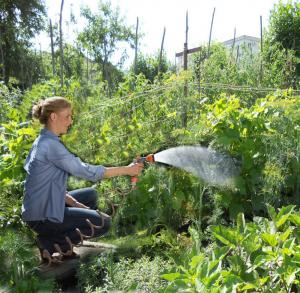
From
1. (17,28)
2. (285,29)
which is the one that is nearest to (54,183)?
(285,29)

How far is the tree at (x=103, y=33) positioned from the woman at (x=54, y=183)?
10.3 metres

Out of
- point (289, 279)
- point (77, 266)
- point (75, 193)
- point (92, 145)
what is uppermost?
point (92, 145)

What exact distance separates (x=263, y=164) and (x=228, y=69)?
4.21 m

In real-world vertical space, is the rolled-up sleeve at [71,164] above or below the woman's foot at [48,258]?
above

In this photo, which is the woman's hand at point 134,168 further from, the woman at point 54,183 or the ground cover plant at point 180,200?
the ground cover plant at point 180,200

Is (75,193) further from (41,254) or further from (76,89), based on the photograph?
(76,89)

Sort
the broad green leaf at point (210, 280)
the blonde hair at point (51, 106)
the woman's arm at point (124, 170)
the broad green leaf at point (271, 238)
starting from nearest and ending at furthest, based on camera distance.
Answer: the broad green leaf at point (210, 280) → the broad green leaf at point (271, 238) → the woman's arm at point (124, 170) → the blonde hair at point (51, 106)

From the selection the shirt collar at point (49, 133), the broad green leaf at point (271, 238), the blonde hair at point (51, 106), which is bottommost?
the broad green leaf at point (271, 238)

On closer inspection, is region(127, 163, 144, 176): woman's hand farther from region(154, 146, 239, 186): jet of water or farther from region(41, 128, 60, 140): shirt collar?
region(41, 128, 60, 140): shirt collar

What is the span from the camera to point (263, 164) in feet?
10.3

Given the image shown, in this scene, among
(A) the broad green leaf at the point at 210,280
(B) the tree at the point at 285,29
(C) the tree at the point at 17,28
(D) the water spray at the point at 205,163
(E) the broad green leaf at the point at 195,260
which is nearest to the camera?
(A) the broad green leaf at the point at 210,280

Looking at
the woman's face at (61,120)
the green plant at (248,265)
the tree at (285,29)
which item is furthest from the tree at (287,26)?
the green plant at (248,265)

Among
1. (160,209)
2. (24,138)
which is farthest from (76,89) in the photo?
(160,209)

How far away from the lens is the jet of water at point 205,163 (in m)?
3.05
